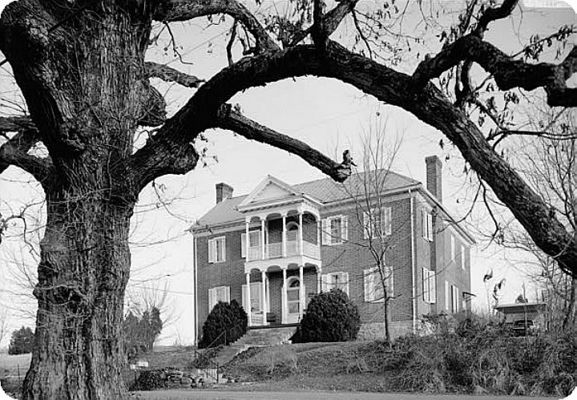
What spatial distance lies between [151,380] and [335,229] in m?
6.21

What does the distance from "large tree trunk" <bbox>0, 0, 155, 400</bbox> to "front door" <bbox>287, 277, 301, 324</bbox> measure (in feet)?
41.7

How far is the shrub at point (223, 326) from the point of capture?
584 inches

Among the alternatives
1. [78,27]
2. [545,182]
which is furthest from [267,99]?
[78,27]

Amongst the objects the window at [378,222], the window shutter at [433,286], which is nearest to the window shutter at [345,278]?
the window shutter at [433,286]

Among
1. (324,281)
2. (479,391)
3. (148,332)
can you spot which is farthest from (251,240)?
(479,391)

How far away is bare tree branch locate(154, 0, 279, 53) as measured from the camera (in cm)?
430

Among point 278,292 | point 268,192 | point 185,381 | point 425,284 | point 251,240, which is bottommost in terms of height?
point 185,381

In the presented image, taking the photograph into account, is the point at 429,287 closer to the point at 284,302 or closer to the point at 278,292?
the point at 284,302

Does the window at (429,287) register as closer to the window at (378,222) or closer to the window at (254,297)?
the window at (378,222)

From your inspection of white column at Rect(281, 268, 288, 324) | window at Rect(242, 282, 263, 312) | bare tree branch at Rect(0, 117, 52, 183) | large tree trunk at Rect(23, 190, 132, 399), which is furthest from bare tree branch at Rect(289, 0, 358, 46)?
window at Rect(242, 282, 263, 312)

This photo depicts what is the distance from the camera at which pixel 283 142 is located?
4.17 meters

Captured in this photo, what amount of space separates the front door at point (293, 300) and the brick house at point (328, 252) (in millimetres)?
24

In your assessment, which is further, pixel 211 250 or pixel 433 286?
pixel 211 250

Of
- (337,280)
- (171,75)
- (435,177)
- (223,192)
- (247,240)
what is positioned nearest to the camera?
(171,75)
